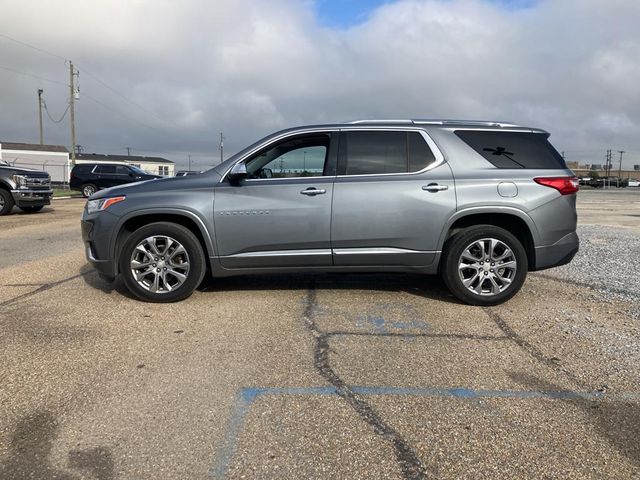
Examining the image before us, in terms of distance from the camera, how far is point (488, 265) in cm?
516

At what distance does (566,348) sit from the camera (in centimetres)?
411

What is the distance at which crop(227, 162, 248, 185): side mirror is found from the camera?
514cm

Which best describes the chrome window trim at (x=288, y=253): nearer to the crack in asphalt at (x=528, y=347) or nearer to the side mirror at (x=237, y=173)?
the side mirror at (x=237, y=173)

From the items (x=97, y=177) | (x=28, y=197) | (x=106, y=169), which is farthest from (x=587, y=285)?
(x=106, y=169)

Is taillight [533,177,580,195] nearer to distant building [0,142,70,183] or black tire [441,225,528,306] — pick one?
black tire [441,225,528,306]

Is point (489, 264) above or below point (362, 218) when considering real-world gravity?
below

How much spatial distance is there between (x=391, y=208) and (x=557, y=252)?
1794 mm

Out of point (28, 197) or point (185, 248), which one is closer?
point (185, 248)

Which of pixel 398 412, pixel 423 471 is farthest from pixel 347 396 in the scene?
pixel 423 471

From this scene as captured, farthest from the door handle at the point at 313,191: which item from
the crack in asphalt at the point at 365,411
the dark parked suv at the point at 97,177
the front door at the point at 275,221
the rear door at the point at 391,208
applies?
the dark parked suv at the point at 97,177

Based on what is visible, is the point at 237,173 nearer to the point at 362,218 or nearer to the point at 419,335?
the point at 362,218

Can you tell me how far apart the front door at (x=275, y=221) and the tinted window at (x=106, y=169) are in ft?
76.4

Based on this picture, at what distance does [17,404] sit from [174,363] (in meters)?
1.02

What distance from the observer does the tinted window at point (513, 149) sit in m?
5.29
